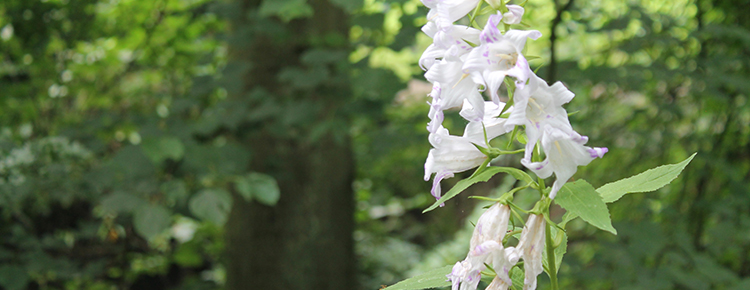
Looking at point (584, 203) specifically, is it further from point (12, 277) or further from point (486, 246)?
point (12, 277)

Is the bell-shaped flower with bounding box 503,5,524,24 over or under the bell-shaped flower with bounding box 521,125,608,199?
over

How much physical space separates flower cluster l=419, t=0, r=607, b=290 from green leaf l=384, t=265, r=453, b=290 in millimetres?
25

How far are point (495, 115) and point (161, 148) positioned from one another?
148cm

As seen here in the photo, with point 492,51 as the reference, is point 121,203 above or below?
above

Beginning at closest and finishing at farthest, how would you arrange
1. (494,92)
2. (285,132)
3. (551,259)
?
(494,92)
(551,259)
(285,132)

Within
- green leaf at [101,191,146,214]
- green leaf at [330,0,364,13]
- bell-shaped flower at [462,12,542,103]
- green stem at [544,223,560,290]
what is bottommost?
green stem at [544,223,560,290]

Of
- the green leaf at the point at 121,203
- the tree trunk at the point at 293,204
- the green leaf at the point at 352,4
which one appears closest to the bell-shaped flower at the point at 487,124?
the green leaf at the point at 352,4

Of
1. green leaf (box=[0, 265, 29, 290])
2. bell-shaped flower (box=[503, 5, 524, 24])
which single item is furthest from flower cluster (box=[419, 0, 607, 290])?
green leaf (box=[0, 265, 29, 290])

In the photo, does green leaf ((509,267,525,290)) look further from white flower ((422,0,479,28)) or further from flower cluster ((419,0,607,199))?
white flower ((422,0,479,28))

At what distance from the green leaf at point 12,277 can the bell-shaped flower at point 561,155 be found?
6.88ft

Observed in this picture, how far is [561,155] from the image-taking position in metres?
0.50

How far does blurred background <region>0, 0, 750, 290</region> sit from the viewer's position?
192cm

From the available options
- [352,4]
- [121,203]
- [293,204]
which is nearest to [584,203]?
[352,4]

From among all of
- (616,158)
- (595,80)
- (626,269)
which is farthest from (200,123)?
(616,158)
